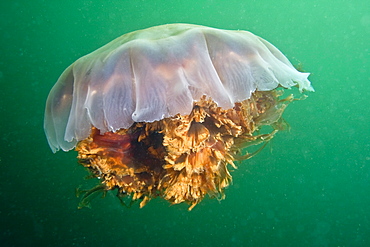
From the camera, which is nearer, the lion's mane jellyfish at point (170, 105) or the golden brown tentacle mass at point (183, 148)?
the lion's mane jellyfish at point (170, 105)

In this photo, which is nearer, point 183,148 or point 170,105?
point 170,105

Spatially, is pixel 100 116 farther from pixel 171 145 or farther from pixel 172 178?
pixel 172 178

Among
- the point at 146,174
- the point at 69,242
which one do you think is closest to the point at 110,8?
the point at 69,242

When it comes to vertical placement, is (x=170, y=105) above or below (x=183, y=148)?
above

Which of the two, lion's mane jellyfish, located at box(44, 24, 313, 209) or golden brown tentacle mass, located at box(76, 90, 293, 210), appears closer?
lion's mane jellyfish, located at box(44, 24, 313, 209)
